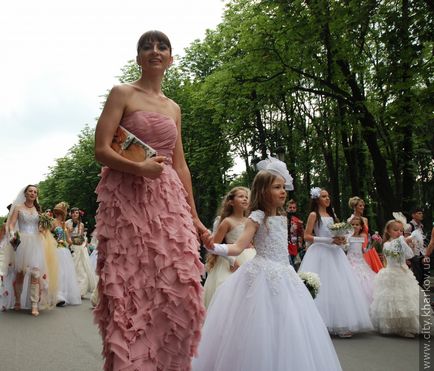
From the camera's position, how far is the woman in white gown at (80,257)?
1467cm

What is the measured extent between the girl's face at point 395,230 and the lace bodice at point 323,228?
1094mm

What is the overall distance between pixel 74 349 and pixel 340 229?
4.63 metres

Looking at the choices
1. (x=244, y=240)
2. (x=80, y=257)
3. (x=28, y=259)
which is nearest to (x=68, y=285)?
(x=28, y=259)

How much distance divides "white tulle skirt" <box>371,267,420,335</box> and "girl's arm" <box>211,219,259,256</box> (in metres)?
4.49

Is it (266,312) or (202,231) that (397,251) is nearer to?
(266,312)

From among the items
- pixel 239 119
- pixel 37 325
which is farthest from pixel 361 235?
pixel 239 119

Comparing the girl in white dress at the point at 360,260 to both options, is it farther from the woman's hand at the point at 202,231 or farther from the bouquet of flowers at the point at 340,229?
the woman's hand at the point at 202,231

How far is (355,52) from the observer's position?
18.0m

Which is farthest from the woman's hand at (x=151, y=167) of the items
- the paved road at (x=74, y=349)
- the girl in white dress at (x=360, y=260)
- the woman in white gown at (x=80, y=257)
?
the woman in white gown at (x=80, y=257)

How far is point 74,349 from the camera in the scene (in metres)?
6.88

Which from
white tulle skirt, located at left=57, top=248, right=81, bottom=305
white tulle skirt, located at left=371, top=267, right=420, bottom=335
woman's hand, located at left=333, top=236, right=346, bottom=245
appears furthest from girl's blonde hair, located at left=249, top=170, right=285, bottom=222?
white tulle skirt, located at left=57, top=248, right=81, bottom=305

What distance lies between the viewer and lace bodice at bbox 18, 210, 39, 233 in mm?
11328

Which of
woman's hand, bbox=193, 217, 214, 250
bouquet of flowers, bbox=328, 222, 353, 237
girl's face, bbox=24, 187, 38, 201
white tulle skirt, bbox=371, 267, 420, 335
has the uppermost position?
girl's face, bbox=24, 187, 38, 201

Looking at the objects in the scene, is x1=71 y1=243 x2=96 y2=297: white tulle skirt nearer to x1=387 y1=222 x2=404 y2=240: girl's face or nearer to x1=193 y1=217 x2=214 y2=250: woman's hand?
x1=387 y1=222 x2=404 y2=240: girl's face
